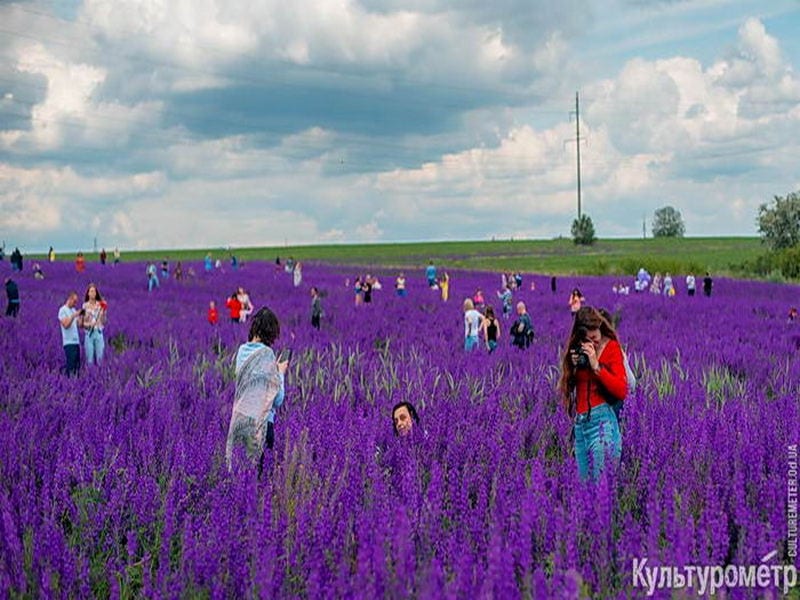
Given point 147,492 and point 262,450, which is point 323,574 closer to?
point 147,492

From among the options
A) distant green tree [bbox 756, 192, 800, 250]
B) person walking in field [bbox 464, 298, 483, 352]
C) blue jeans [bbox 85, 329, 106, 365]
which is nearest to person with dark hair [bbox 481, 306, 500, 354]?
person walking in field [bbox 464, 298, 483, 352]

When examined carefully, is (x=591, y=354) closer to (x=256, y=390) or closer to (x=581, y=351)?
(x=581, y=351)

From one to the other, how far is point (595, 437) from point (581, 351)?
1.41ft

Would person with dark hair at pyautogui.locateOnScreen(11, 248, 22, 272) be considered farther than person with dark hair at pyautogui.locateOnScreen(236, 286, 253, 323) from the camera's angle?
Yes

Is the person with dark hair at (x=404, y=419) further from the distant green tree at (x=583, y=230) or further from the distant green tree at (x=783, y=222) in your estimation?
the distant green tree at (x=583, y=230)

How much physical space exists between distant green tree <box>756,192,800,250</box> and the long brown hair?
51.4 meters

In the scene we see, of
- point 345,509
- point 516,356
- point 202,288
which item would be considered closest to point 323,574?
point 345,509

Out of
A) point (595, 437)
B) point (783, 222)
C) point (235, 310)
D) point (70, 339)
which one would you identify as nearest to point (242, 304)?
point (235, 310)

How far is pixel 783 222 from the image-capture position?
167ft

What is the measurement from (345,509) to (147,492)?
0.92m

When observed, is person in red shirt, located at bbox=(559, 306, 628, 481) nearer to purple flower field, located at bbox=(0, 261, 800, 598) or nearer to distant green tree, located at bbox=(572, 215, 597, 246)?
purple flower field, located at bbox=(0, 261, 800, 598)

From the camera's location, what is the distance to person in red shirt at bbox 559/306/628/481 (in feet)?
13.1

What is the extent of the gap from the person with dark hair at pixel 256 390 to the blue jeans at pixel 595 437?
1618mm

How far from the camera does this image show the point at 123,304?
823 inches
